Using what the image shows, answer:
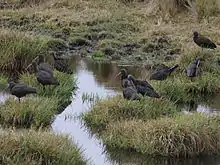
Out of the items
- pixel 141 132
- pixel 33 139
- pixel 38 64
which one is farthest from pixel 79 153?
pixel 38 64

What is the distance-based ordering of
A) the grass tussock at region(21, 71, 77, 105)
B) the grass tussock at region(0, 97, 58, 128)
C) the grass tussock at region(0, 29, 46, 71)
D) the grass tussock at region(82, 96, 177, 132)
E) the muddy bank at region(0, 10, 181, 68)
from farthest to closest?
the muddy bank at region(0, 10, 181, 68)
the grass tussock at region(0, 29, 46, 71)
the grass tussock at region(21, 71, 77, 105)
the grass tussock at region(82, 96, 177, 132)
the grass tussock at region(0, 97, 58, 128)

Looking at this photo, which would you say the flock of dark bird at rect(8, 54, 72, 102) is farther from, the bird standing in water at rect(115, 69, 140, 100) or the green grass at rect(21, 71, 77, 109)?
the bird standing in water at rect(115, 69, 140, 100)

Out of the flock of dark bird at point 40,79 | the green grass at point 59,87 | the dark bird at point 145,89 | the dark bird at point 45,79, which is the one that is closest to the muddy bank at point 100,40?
the flock of dark bird at point 40,79

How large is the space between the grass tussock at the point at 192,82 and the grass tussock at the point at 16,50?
4.05m

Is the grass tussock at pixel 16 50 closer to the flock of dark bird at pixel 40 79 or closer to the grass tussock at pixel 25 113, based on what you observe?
the flock of dark bird at pixel 40 79

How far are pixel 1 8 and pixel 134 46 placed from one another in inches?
411

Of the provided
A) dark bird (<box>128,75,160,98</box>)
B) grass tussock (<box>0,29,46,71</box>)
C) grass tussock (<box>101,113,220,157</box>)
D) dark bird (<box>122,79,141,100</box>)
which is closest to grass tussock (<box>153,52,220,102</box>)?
dark bird (<box>128,75,160,98</box>)

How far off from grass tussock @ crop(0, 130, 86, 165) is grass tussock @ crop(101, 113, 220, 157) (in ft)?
5.18

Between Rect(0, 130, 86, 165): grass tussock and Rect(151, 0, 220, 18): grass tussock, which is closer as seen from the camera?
Rect(0, 130, 86, 165): grass tussock

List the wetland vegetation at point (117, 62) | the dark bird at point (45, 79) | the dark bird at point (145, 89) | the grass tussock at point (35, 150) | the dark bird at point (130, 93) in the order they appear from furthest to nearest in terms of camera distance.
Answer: the dark bird at point (45, 79) → the dark bird at point (145, 89) → the dark bird at point (130, 93) → the wetland vegetation at point (117, 62) → the grass tussock at point (35, 150)

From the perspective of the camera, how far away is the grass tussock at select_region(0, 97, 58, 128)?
12.4 metres

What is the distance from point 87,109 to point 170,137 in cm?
335

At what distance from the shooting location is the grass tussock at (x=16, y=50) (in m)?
17.6

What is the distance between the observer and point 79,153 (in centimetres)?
1029
